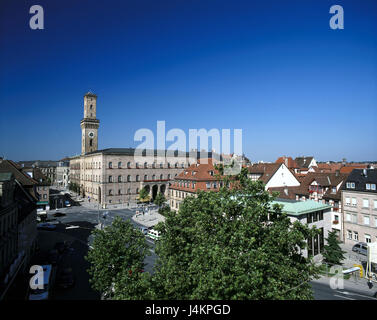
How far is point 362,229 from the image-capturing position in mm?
35094

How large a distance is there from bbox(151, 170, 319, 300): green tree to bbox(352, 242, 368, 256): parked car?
25581mm

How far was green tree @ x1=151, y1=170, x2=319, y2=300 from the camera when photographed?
31.7 feet

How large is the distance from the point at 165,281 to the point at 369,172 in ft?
118

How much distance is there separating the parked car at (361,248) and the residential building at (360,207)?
3.94ft

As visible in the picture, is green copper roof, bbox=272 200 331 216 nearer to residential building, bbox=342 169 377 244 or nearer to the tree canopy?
residential building, bbox=342 169 377 244

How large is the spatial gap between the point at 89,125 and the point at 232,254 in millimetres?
92936

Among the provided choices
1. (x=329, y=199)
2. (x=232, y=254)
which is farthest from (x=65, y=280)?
(x=329, y=199)

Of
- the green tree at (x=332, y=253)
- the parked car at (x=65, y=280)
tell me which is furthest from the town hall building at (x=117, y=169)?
the green tree at (x=332, y=253)

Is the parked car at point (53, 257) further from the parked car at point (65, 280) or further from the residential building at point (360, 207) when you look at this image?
the residential building at point (360, 207)

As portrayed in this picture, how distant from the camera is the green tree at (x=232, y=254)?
967 cm

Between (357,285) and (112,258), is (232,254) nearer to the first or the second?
(112,258)

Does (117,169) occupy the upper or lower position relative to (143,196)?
upper

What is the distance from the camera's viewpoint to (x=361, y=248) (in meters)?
33.6
